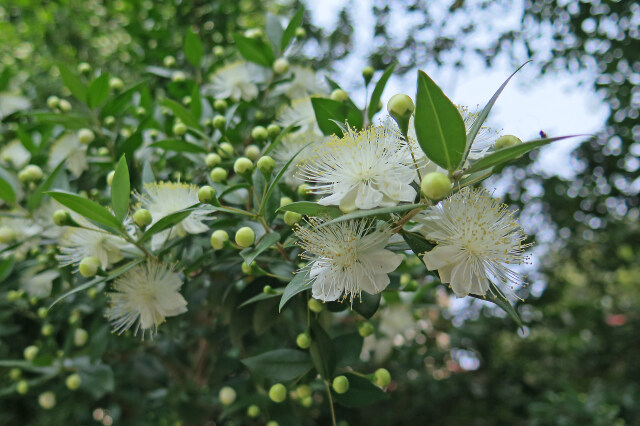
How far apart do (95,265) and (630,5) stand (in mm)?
2246

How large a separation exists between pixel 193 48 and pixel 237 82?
26 centimetres

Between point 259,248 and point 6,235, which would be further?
point 6,235

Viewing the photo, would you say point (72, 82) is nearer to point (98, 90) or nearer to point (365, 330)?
point (98, 90)

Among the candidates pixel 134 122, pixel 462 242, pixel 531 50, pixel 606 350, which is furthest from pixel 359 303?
pixel 606 350

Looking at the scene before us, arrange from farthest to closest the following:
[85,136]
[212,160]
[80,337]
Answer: [80,337] < [85,136] < [212,160]

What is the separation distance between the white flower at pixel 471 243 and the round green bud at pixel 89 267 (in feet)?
2.43

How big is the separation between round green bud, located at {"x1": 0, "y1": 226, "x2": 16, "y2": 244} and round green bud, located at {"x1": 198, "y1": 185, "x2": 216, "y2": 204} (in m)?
0.81

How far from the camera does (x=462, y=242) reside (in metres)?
0.83

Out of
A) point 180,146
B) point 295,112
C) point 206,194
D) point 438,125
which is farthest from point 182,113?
point 438,125

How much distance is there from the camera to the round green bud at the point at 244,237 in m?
0.97

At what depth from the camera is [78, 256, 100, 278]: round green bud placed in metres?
1.06

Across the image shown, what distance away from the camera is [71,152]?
5.49 ft

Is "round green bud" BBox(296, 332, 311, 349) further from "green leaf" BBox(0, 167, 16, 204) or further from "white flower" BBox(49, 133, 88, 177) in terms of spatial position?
"white flower" BBox(49, 133, 88, 177)

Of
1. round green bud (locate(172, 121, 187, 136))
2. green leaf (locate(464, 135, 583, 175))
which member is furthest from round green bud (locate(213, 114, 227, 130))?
green leaf (locate(464, 135, 583, 175))
